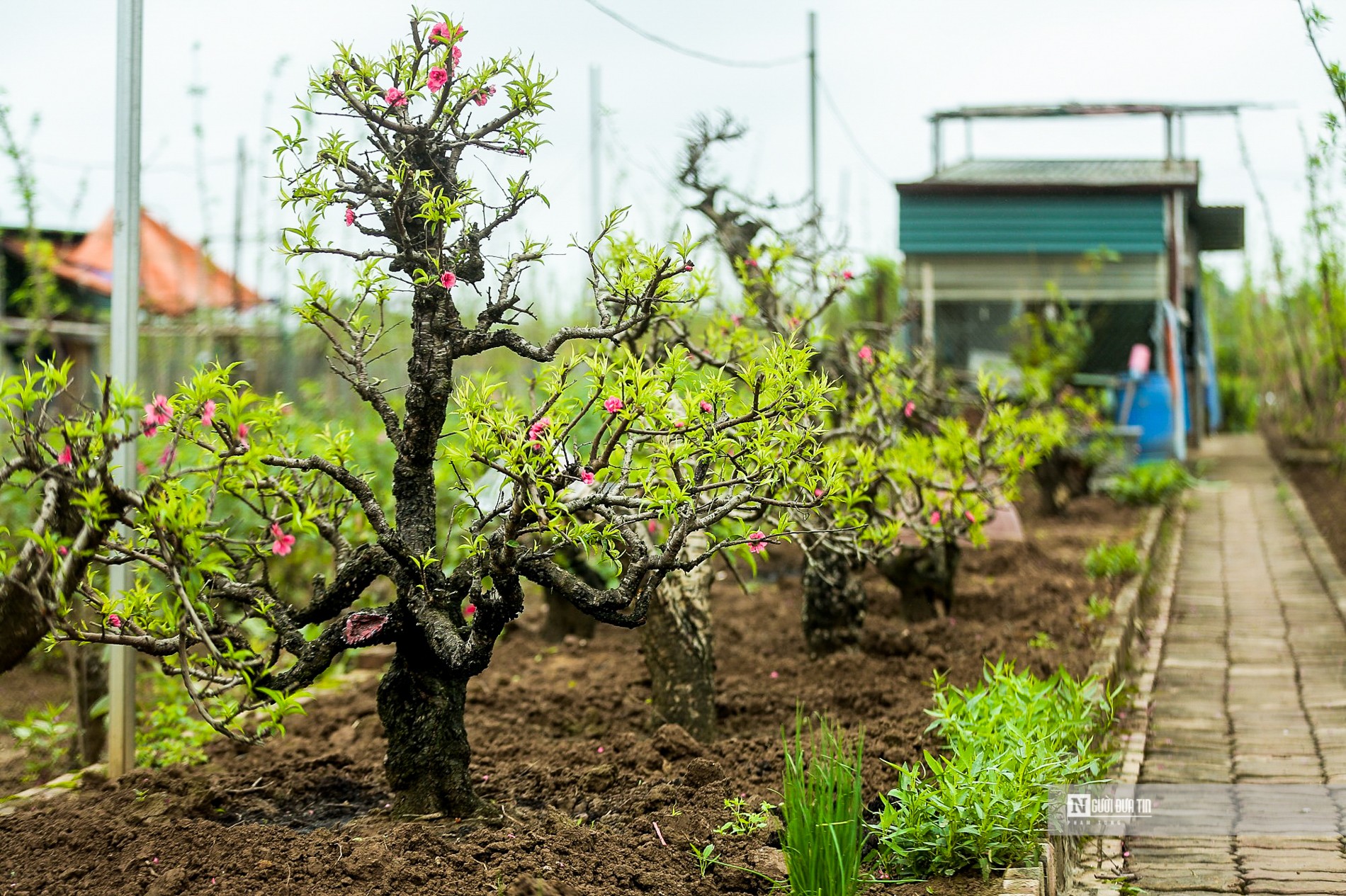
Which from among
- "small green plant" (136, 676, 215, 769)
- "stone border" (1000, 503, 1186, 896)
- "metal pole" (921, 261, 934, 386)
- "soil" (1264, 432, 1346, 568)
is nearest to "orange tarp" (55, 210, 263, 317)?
"small green plant" (136, 676, 215, 769)

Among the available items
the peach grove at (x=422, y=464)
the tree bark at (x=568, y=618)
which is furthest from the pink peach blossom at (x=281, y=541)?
the tree bark at (x=568, y=618)

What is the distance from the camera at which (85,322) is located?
12945 mm

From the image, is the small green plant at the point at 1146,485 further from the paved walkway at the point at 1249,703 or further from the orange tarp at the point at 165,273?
the orange tarp at the point at 165,273

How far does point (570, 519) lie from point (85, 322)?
38.6ft

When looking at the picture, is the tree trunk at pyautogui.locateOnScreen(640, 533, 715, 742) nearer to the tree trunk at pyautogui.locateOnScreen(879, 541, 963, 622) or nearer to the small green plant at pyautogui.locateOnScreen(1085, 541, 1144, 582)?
the tree trunk at pyautogui.locateOnScreen(879, 541, 963, 622)

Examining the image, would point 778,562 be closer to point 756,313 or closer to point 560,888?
point 756,313

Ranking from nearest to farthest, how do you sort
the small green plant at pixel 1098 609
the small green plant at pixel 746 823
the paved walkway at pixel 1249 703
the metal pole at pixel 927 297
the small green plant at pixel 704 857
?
the small green plant at pixel 704 857 < the small green plant at pixel 746 823 < the paved walkway at pixel 1249 703 < the small green plant at pixel 1098 609 < the metal pole at pixel 927 297

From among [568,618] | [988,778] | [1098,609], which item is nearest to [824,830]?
[988,778]

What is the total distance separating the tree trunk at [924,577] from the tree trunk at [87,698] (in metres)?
3.87

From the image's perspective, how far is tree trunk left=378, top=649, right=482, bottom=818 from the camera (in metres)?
3.46

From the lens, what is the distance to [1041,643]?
19.0 feet

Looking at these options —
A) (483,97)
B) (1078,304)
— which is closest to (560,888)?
(483,97)

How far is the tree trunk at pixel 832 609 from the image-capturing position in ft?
18.1

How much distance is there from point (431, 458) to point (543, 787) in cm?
123
